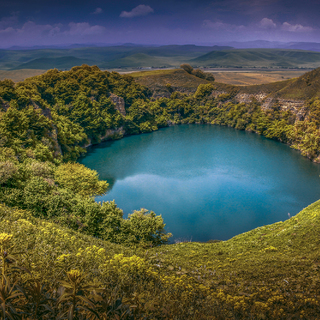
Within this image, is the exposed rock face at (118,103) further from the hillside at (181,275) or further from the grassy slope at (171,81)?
the hillside at (181,275)

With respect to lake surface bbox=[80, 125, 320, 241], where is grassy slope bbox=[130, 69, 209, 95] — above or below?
above

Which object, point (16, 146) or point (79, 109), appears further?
point (79, 109)

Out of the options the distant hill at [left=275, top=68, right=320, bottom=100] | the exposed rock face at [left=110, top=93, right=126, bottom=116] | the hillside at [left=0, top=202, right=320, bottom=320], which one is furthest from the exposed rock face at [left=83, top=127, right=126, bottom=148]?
the distant hill at [left=275, top=68, right=320, bottom=100]

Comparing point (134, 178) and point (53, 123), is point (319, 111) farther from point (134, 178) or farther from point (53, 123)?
point (53, 123)

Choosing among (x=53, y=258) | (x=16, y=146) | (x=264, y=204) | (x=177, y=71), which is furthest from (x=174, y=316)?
(x=177, y=71)

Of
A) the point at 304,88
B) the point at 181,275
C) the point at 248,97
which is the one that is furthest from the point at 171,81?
the point at 181,275

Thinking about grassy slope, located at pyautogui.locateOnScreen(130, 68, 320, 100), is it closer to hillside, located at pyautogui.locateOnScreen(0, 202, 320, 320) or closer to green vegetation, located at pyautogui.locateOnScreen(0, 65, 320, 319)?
green vegetation, located at pyautogui.locateOnScreen(0, 65, 320, 319)

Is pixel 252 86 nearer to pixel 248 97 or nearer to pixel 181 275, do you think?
pixel 248 97
